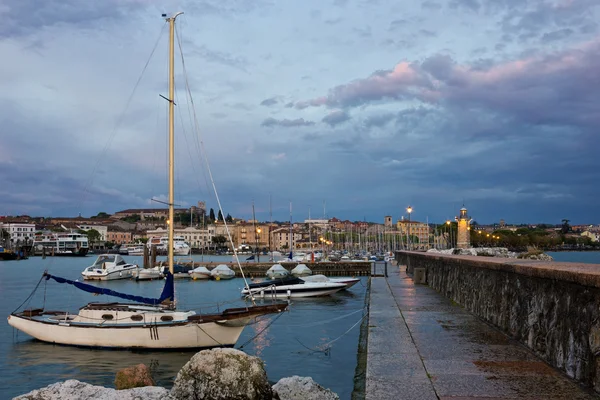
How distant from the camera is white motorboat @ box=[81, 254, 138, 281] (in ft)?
181

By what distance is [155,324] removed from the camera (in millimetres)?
17078

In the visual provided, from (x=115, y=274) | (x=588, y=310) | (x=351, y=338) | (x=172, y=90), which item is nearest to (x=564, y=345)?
(x=588, y=310)

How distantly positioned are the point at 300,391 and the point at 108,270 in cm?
5378

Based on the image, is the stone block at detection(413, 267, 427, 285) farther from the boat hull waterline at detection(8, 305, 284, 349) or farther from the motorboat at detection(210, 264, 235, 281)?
the motorboat at detection(210, 264, 235, 281)

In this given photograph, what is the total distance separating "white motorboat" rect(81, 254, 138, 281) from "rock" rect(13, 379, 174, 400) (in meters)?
52.6

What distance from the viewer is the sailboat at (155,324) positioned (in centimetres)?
1700

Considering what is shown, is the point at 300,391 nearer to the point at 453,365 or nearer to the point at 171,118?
the point at 453,365

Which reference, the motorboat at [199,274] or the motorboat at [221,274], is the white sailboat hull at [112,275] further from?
the motorboat at [221,274]

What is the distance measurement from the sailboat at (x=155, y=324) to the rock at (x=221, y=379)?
32.7 feet

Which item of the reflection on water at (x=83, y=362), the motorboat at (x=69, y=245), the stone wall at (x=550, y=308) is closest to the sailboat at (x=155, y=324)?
the reflection on water at (x=83, y=362)

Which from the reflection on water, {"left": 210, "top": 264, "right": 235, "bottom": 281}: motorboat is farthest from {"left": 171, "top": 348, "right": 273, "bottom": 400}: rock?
{"left": 210, "top": 264, "right": 235, "bottom": 281}: motorboat

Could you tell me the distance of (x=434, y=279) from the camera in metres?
21.9

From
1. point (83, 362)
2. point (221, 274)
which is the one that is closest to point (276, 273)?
point (221, 274)

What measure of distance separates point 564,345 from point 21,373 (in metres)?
14.7
